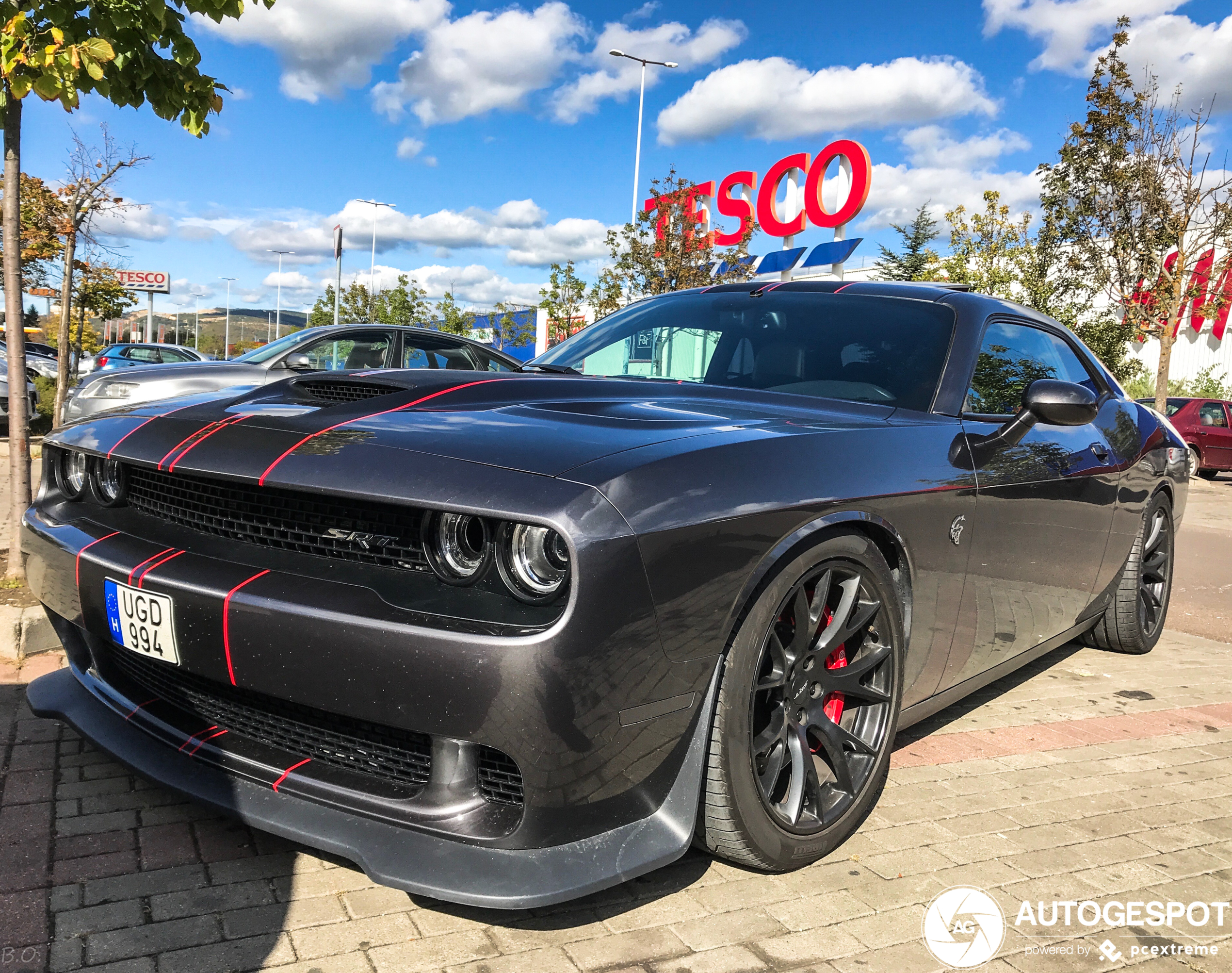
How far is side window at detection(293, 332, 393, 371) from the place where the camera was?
29.2ft

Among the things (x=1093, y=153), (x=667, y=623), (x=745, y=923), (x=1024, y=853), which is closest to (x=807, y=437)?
(x=667, y=623)

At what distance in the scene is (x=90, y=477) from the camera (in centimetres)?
267

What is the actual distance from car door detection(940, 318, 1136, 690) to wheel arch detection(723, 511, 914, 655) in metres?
0.34

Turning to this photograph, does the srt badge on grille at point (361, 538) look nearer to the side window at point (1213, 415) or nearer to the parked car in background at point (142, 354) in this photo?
the parked car in background at point (142, 354)

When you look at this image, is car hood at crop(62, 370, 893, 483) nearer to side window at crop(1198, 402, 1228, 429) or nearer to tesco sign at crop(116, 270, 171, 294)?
side window at crop(1198, 402, 1228, 429)

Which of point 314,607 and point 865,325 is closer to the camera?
point 314,607

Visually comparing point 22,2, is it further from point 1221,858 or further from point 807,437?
point 1221,858

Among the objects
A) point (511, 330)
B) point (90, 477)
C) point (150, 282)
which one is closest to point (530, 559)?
point (90, 477)

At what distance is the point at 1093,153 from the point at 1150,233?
5.96 feet

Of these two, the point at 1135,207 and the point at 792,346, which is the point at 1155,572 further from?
the point at 1135,207

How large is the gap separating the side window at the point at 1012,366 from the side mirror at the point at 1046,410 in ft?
0.34

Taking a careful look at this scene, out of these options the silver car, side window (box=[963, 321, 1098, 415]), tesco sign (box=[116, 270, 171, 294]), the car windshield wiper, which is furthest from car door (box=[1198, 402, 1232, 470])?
tesco sign (box=[116, 270, 171, 294])

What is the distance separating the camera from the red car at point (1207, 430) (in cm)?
1831

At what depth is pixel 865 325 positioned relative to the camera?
311 cm
